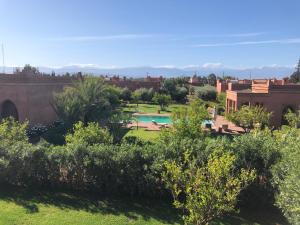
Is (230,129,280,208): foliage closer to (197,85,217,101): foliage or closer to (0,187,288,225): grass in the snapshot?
(0,187,288,225): grass

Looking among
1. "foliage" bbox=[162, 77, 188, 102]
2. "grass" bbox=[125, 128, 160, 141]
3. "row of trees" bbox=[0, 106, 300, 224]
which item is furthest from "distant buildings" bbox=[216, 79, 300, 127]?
"foliage" bbox=[162, 77, 188, 102]

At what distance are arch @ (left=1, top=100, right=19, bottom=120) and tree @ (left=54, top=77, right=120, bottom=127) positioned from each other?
12.2 ft

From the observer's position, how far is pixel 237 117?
32.6 metres

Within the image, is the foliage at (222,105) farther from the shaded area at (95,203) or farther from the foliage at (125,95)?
the shaded area at (95,203)

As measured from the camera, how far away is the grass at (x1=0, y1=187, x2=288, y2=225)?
12.0 m

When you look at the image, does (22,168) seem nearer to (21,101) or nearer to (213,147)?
(213,147)

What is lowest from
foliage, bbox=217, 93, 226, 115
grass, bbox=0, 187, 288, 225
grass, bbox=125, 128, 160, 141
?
grass, bbox=125, 128, 160, 141

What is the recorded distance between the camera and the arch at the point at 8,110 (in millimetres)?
31938

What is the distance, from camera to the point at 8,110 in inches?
1266

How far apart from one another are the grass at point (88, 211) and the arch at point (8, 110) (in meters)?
18.5

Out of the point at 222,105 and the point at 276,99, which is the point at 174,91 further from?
the point at 276,99

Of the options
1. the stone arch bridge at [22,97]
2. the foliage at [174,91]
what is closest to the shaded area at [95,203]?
the stone arch bridge at [22,97]

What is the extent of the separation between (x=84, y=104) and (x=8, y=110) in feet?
24.4

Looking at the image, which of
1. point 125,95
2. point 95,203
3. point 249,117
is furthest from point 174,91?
point 95,203
